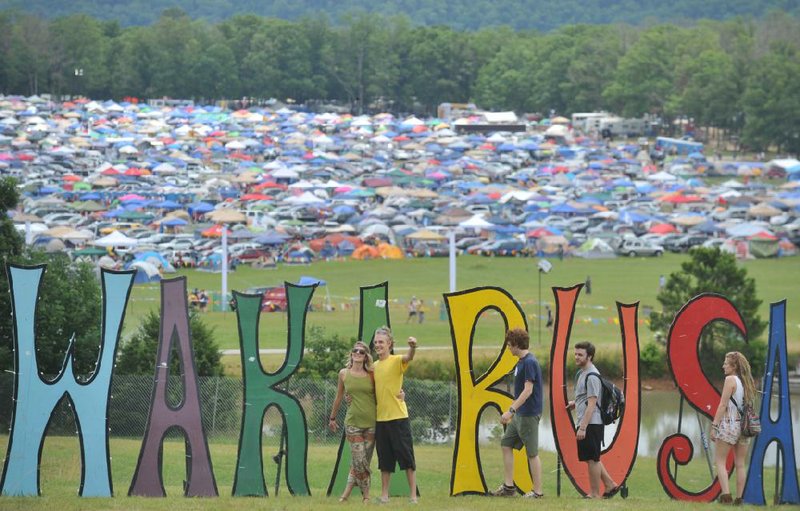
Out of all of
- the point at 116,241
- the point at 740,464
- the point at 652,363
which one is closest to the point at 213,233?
the point at 116,241

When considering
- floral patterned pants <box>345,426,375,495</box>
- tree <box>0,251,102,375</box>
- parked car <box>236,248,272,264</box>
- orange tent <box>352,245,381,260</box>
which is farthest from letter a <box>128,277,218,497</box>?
orange tent <box>352,245,381,260</box>

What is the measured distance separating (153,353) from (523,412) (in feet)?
38.4

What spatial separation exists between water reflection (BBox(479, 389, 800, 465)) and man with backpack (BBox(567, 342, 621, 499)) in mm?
7472

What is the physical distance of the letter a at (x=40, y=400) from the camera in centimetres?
1210

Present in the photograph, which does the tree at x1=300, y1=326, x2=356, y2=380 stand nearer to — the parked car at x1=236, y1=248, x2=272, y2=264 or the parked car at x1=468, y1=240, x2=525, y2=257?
the parked car at x1=236, y1=248, x2=272, y2=264

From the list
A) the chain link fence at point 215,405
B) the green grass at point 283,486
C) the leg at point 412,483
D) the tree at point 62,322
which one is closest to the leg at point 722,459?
the green grass at point 283,486

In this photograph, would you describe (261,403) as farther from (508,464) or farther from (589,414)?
(589,414)

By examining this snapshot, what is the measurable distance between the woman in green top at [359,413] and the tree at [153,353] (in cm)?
1041

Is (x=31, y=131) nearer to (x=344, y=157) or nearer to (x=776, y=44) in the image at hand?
(x=344, y=157)

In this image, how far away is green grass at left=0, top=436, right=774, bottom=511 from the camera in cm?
1145

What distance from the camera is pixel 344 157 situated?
74938 millimetres

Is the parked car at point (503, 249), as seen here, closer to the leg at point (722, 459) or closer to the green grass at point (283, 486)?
the green grass at point (283, 486)

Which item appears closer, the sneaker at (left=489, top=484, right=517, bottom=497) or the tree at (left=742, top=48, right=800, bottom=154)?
the sneaker at (left=489, top=484, right=517, bottom=497)

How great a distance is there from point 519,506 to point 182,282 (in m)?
3.07
